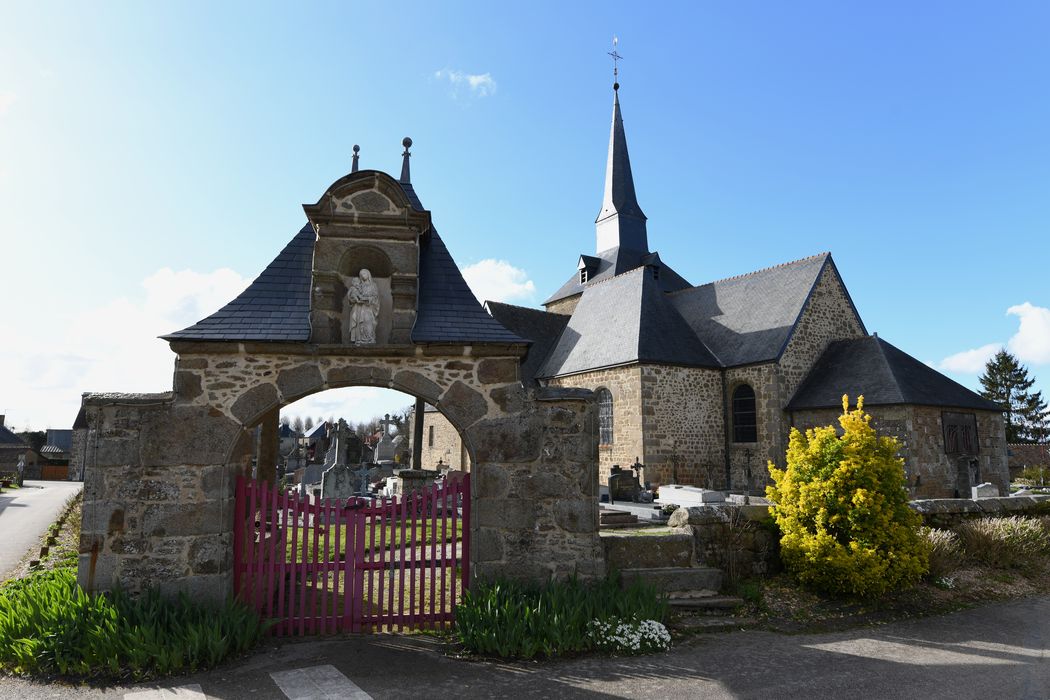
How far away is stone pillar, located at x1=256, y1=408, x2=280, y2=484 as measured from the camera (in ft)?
28.9

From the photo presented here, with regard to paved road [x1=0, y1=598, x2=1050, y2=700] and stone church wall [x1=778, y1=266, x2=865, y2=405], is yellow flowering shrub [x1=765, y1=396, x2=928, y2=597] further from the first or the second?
stone church wall [x1=778, y1=266, x2=865, y2=405]

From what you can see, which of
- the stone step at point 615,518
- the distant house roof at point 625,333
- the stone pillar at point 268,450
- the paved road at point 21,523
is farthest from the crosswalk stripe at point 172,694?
the distant house roof at point 625,333

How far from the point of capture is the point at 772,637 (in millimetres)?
6164

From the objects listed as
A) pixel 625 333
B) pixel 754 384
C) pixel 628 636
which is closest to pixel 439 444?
pixel 625 333

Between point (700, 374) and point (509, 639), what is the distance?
51.0 feet

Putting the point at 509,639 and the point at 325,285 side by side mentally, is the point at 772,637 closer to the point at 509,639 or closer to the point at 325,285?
the point at 509,639

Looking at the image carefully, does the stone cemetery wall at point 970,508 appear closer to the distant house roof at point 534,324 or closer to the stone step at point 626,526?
the stone step at point 626,526

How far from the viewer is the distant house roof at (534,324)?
81.0 ft

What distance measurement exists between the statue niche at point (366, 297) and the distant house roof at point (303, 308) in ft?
1.31

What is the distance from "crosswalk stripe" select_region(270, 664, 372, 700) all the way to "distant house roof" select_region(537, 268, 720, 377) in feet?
48.5

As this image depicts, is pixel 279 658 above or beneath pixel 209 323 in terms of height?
beneath

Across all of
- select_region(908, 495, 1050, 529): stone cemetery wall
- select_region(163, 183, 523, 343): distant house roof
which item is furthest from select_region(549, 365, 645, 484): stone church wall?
select_region(163, 183, 523, 343): distant house roof

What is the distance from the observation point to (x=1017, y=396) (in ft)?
133

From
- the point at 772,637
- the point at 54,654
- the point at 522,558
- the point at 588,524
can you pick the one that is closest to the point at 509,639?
the point at 522,558
